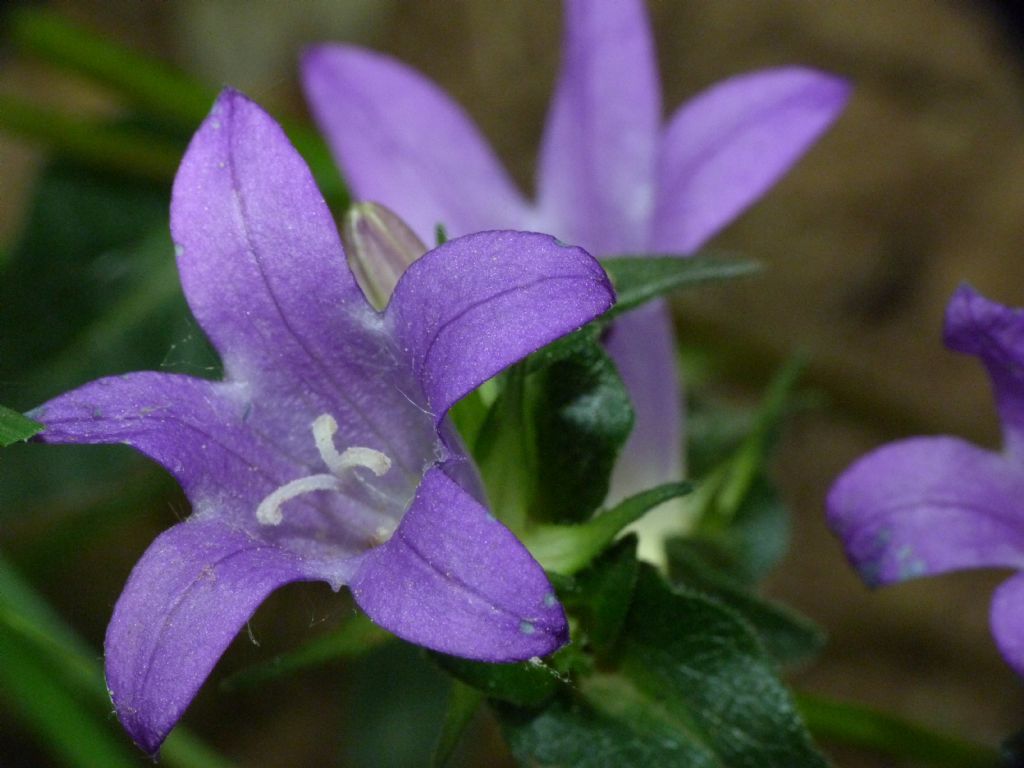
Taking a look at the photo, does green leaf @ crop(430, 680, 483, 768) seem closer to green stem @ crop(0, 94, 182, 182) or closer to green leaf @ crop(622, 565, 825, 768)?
green leaf @ crop(622, 565, 825, 768)

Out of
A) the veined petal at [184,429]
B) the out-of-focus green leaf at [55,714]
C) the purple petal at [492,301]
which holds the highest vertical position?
the purple petal at [492,301]

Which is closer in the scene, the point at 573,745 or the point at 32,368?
the point at 573,745

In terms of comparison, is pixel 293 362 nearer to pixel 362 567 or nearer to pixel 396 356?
pixel 396 356

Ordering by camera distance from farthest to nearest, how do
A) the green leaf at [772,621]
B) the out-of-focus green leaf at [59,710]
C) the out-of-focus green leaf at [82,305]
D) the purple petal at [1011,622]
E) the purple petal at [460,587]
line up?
the out-of-focus green leaf at [82,305], the out-of-focus green leaf at [59,710], the green leaf at [772,621], the purple petal at [1011,622], the purple petal at [460,587]

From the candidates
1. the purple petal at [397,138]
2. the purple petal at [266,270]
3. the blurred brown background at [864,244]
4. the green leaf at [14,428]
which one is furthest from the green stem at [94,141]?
the green leaf at [14,428]

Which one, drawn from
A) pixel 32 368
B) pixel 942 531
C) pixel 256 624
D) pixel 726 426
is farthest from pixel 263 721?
pixel 942 531

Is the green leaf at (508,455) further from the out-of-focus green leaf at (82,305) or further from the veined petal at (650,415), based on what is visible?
the out-of-focus green leaf at (82,305)

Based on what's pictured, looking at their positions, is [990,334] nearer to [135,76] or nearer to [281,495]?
[281,495]
